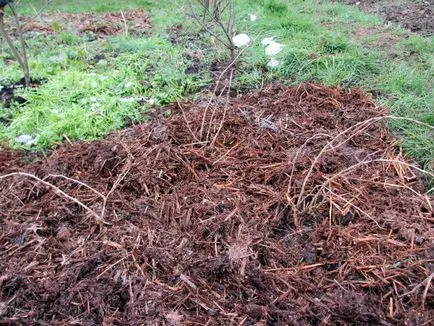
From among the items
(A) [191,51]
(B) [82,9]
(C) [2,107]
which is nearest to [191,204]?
(C) [2,107]

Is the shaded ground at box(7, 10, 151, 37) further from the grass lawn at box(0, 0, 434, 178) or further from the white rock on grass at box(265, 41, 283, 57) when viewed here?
the white rock on grass at box(265, 41, 283, 57)

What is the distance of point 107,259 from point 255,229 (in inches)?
30.1

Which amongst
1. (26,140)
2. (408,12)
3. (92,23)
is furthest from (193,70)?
(408,12)

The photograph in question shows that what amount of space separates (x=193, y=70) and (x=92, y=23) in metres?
2.79

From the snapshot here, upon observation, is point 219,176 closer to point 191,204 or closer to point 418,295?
point 191,204

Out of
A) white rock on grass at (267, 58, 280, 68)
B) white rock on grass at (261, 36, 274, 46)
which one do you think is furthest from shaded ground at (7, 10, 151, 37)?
white rock on grass at (267, 58, 280, 68)

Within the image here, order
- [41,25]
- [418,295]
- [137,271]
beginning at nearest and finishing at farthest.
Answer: [418,295], [137,271], [41,25]

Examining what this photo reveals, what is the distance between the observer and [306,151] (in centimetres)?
290

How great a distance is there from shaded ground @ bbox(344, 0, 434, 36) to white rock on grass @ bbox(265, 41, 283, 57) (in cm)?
197

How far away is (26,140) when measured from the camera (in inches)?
131

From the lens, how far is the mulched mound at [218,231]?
75.7 inches

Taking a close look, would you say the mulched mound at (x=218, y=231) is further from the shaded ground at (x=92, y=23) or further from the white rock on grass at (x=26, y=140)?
the shaded ground at (x=92, y=23)

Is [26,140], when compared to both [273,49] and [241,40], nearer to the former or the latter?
[273,49]

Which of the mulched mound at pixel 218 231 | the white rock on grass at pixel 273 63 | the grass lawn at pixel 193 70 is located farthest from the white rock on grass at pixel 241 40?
the mulched mound at pixel 218 231
